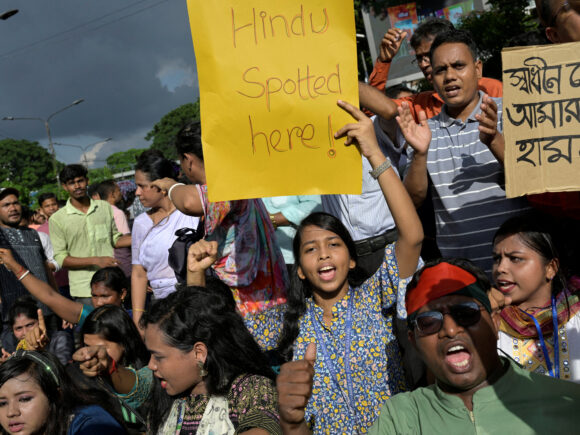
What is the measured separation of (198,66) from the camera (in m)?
2.85

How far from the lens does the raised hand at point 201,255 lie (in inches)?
122

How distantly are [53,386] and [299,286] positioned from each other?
1.31m

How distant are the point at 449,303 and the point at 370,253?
1738 millimetres

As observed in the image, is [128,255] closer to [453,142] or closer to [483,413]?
[453,142]

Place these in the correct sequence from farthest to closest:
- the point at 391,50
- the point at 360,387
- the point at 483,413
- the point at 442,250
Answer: the point at 391,50 < the point at 442,250 < the point at 360,387 < the point at 483,413

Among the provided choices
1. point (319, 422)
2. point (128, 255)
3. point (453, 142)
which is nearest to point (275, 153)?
point (453, 142)

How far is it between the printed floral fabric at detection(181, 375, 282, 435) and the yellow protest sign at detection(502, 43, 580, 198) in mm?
1243

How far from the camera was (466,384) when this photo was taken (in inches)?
86.8

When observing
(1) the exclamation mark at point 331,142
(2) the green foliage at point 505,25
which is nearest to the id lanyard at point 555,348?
(1) the exclamation mark at point 331,142

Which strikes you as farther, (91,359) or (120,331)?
(120,331)

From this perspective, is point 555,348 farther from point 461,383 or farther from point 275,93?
point 275,93

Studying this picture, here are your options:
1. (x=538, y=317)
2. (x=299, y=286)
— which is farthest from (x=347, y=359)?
(x=538, y=317)

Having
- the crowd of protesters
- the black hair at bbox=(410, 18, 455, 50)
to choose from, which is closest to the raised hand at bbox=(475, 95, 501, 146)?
the crowd of protesters

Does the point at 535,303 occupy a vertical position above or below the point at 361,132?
below
